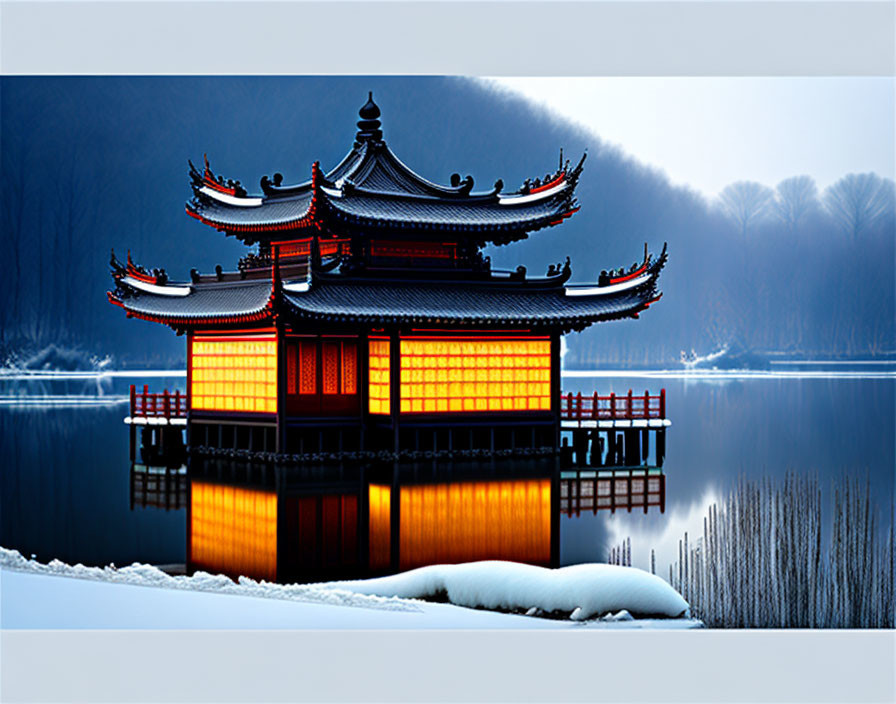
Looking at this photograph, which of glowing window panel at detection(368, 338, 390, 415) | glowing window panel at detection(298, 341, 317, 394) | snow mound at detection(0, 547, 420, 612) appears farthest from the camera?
glowing window panel at detection(368, 338, 390, 415)

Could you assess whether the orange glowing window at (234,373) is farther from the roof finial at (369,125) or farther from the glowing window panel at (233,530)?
the roof finial at (369,125)

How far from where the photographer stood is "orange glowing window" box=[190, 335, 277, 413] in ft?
70.8

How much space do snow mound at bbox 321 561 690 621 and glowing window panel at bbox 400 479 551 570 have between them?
1.96m

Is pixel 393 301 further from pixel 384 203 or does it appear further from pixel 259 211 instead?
pixel 259 211

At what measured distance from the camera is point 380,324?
21.5 metres

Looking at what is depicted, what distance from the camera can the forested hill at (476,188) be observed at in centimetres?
6350

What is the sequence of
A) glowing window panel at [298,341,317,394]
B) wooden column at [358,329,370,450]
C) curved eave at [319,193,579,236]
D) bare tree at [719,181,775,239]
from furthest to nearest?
bare tree at [719,181,775,239] → wooden column at [358,329,370,450] → curved eave at [319,193,579,236] → glowing window panel at [298,341,317,394]

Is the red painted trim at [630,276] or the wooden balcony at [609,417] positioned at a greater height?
the red painted trim at [630,276]

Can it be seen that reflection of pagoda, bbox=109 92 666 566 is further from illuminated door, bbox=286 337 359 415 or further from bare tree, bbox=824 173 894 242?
bare tree, bbox=824 173 894 242

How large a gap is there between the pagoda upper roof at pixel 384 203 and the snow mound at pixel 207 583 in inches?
397

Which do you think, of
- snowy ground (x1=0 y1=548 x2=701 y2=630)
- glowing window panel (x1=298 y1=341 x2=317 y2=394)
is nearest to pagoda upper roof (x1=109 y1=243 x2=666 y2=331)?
glowing window panel (x1=298 y1=341 x2=317 y2=394)

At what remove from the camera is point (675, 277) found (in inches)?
2852

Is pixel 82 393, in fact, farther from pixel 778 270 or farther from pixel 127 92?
pixel 778 270

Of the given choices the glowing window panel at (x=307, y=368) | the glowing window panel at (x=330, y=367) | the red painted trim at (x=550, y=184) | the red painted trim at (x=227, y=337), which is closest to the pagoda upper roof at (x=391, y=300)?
the red painted trim at (x=227, y=337)
